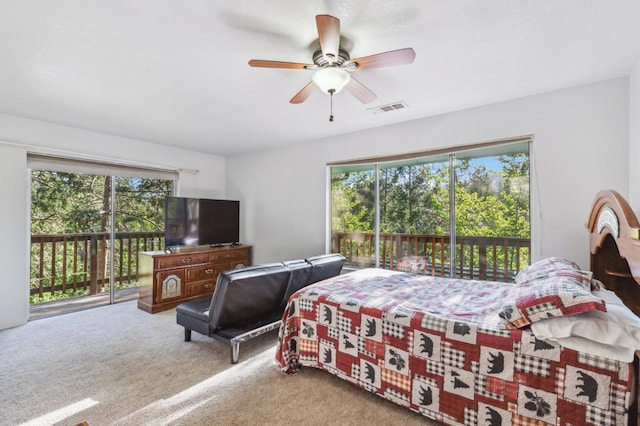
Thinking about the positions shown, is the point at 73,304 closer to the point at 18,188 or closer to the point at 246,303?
the point at 18,188

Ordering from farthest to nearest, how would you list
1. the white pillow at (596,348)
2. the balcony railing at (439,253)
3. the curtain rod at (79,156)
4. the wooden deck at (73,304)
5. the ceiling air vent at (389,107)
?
1. the wooden deck at (73,304)
2. the curtain rod at (79,156)
3. the balcony railing at (439,253)
4. the ceiling air vent at (389,107)
5. the white pillow at (596,348)

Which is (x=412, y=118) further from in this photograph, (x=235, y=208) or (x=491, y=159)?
(x=235, y=208)

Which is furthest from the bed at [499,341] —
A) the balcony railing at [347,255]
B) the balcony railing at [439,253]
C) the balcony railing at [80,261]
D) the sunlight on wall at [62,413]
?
the balcony railing at [80,261]

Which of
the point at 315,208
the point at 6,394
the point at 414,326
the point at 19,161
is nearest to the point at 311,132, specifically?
the point at 315,208

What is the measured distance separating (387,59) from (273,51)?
32.6 inches

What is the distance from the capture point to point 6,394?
207 cm

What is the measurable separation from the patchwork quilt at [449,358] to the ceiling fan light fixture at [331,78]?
1567 mm

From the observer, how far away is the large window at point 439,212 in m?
3.10

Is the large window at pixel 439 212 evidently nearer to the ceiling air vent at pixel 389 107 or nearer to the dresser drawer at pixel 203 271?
the ceiling air vent at pixel 389 107

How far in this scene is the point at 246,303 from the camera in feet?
8.48

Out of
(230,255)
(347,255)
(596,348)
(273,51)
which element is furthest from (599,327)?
(230,255)

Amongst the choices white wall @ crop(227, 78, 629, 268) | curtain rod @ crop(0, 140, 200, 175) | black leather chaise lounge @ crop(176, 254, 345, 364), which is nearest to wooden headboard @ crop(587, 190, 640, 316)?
white wall @ crop(227, 78, 629, 268)

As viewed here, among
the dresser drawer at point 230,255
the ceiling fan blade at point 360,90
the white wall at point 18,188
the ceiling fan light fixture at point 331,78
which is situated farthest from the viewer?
the dresser drawer at point 230,255

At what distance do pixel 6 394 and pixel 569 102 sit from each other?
17.0 ft
